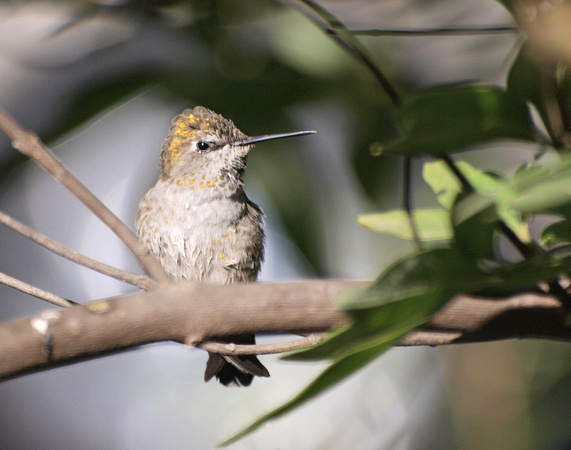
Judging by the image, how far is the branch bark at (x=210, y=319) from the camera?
68 centimetres

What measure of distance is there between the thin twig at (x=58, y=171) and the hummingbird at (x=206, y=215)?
97cm

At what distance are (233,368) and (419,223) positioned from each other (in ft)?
3.33

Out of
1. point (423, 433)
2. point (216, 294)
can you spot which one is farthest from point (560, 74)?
point (423, 433)

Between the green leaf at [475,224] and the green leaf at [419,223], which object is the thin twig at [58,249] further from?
the green leaf at [475,224]

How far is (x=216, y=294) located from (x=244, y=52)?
2.87 ft

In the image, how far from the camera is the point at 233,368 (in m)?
1.79

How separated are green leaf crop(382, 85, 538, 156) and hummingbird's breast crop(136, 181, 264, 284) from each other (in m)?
1.26

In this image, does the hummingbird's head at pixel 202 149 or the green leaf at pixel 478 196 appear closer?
the green leaf at pixel 478 196

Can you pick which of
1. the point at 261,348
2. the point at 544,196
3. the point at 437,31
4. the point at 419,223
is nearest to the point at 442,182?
the point at 419,223

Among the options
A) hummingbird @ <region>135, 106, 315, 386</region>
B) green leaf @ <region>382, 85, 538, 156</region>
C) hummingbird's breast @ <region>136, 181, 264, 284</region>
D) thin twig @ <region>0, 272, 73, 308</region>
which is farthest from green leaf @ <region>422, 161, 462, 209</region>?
hummingbird's breast @ <region>136, 181, 264, 284</region>

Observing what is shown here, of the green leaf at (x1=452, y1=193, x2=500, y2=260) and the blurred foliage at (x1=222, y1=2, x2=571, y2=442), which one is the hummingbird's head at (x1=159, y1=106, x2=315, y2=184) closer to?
the blurred foliage at (x1=222, y1=2, x2=571, y2=442)

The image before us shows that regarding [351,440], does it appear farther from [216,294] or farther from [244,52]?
[216,294]

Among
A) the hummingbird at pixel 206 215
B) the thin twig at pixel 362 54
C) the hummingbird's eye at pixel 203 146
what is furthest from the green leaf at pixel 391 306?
the hummingbird's eye at pixel 203 146

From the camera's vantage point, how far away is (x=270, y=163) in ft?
4.85
